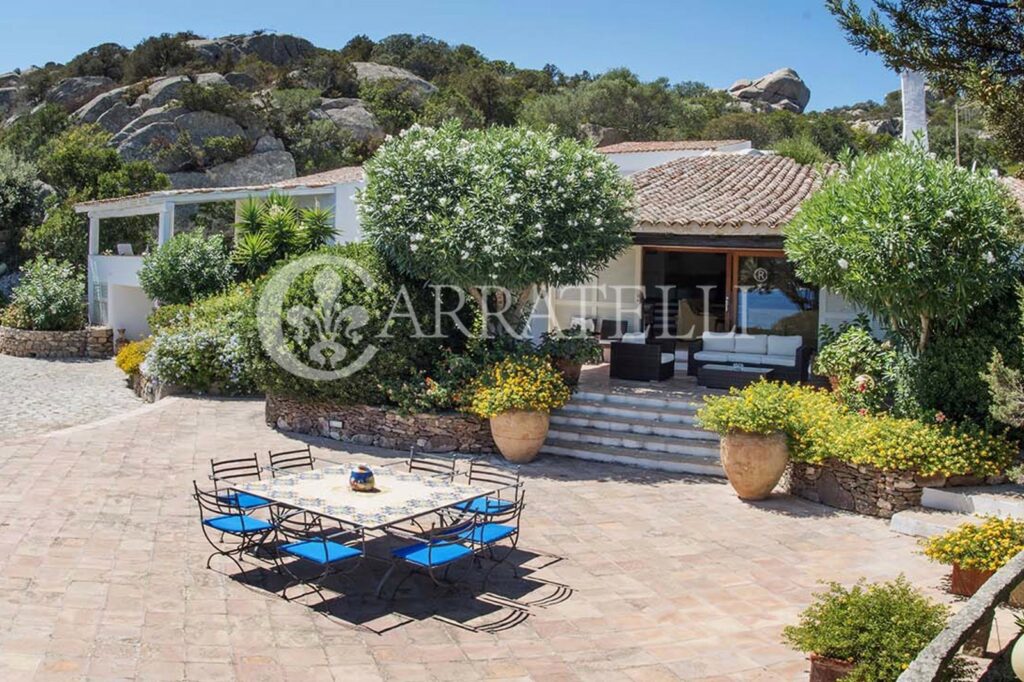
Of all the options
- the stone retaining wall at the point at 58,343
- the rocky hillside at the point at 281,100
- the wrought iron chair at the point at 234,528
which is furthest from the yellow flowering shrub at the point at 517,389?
the rocky hillside at the point at 281,100

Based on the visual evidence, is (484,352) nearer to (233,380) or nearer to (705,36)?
(233,380)

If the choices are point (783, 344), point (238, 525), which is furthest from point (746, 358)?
point (238, 525)

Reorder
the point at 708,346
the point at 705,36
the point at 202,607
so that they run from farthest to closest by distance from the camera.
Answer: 1. the point at 705,36
2. the point at 708,346
3. the point at 202,607

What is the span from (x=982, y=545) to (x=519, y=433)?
6660 mm

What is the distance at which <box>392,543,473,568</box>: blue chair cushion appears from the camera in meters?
7.58

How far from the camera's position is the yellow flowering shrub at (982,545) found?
24.8ft

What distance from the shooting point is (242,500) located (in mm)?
9367

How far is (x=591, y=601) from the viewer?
26.3ft

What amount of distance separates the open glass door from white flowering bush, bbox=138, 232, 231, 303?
40.2ft

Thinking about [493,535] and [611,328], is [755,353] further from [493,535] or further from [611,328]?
[493,535]

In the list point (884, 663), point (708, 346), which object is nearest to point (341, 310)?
point (708, 346)

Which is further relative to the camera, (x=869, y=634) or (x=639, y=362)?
(x=639, y=362)

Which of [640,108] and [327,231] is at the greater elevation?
[640,108]

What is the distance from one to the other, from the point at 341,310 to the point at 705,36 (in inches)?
749
